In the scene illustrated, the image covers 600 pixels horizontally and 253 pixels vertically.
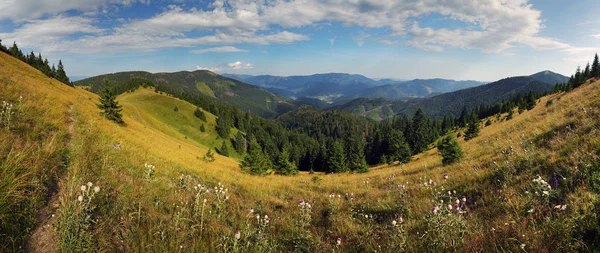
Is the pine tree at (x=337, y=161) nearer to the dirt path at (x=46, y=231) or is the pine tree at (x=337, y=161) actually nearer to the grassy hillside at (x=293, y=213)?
the grassy hillside at (x=293, y=213)

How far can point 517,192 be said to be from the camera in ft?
14.3

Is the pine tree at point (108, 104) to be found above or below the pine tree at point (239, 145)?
above


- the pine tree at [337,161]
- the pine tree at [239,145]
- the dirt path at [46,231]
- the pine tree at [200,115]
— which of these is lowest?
the pine tree at [239,145]

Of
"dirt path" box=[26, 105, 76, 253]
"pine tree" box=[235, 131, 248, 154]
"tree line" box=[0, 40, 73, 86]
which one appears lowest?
"pine tree" box=[235, 131, 248, 154]

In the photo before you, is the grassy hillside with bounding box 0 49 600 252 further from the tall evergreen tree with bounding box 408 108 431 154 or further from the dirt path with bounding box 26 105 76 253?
the tall evergreen tree with bounding box 408 108 431 154

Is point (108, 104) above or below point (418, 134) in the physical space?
above

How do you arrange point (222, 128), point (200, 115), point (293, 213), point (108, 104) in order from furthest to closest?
1. point (200, 115)
2. point (222, 128)
3. point (108, 104)
4. point (293, 213)

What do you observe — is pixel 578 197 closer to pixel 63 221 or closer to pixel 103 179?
pixel 63 221

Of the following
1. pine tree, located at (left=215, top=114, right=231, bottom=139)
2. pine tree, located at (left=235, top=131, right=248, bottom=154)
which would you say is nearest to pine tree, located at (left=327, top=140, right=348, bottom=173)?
pine tree, located at (left=235, top=131, right=248, bottom=154)

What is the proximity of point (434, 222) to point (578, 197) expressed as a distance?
2.00 m

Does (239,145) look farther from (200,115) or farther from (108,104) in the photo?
(108,104)

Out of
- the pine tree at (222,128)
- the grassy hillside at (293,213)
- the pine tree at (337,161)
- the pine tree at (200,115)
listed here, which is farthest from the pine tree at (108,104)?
the pine tree at (200,115)

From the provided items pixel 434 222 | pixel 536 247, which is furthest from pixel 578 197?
pixel 434 222

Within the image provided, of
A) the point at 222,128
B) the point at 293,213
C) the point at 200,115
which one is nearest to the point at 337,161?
the point at 293,213
